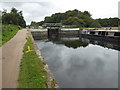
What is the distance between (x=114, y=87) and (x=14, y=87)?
541 centimetres

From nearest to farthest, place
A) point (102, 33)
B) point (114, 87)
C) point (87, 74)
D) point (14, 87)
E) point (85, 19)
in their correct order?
point (14, 87) → point (114, 87) → point (87, 74) → point (102, 33) → point (85, 19)

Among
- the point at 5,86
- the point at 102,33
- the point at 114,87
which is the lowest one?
the point at 114,87

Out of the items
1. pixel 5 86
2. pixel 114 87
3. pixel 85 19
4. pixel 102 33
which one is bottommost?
pixel 114 87

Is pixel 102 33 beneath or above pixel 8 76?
above

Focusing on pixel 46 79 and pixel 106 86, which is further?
pixel 106 86

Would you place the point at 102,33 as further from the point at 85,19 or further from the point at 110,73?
the point at 85,19

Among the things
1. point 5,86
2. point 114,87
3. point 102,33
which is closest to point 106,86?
point 114,87

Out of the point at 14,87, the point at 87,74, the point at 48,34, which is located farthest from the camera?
the point at 48,34

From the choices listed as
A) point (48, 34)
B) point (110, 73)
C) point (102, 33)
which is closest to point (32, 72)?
point (110, 73)

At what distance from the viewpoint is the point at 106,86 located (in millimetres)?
7395

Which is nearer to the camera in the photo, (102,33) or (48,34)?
(102,33)

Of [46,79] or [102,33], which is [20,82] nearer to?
[46,79]

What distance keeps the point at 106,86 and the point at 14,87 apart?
201 inches

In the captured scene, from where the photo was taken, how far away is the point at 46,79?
18.3 feet
